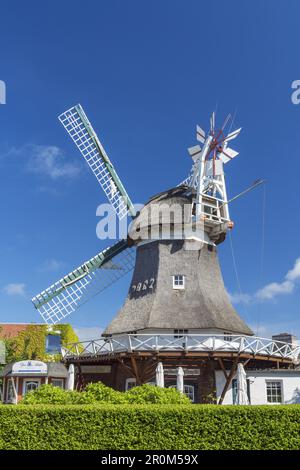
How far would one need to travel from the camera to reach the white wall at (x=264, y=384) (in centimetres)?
1983

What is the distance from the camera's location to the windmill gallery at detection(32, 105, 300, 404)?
63.7 ft

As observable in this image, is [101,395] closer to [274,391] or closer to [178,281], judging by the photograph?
[274,391]

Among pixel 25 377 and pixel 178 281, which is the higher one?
pixel 178 281

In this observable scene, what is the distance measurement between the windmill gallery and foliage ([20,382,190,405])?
5694 mm

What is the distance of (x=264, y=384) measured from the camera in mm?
20203

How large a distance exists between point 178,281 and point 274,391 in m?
6.20

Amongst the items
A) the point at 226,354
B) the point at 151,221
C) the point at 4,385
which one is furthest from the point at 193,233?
the point at 4,385

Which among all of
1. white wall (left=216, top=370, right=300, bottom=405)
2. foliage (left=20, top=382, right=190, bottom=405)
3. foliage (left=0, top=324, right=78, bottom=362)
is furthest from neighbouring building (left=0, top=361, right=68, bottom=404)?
foliage (left=20, top=382, right=190, bottom=405)


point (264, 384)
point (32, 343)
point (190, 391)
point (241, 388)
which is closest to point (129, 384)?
point (190, 391)

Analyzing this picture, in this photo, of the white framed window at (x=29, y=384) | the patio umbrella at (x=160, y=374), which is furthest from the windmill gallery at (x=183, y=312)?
the white framed window at (x=29, y=384)

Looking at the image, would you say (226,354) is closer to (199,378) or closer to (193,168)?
(199,378)

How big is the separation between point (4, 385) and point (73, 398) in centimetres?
2052

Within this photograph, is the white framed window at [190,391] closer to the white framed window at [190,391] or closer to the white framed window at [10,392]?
the white framed window at [190,391]

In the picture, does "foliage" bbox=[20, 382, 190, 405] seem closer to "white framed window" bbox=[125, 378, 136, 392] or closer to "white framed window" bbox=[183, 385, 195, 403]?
"white framed window" bbox=[183, 385, 195, 403]
